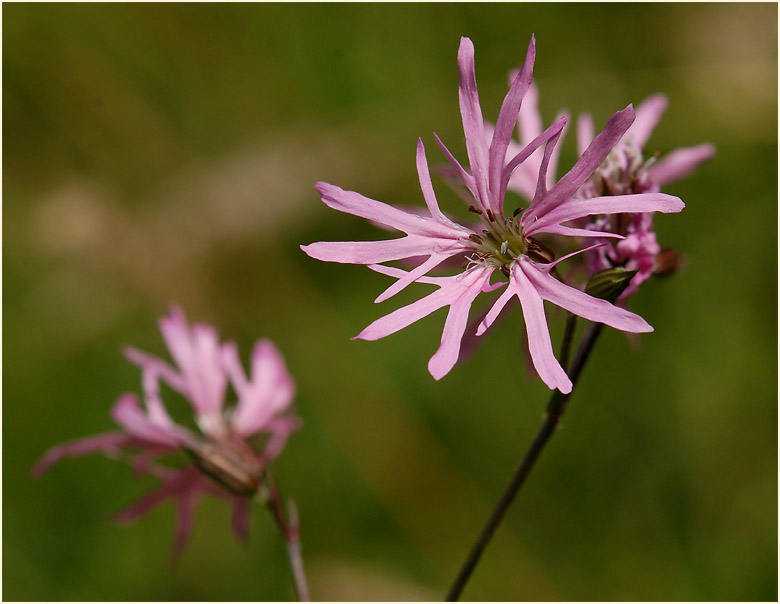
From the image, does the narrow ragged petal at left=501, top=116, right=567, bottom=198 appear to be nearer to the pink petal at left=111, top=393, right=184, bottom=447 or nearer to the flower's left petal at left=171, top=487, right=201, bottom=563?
the pink petal at left=111, top=393, right=184, bottom=447

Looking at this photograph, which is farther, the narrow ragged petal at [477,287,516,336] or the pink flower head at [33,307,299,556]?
the pink flower head at [33,307,299,556]

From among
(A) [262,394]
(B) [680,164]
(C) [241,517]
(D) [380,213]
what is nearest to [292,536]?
(C) [241,517]

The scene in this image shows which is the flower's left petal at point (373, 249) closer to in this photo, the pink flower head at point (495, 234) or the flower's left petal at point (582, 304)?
the pink flower head at point (495, 234)

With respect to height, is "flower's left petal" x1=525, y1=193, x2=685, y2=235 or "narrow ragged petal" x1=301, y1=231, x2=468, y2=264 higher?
"narrow ragged petal" x1=301, y1=231, x2=468, y2=264

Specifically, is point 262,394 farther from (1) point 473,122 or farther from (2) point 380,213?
(1) point 473,122

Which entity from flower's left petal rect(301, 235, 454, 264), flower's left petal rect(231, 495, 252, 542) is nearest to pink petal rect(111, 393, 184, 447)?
flower's left petal rect(231, 495, 252, 542)

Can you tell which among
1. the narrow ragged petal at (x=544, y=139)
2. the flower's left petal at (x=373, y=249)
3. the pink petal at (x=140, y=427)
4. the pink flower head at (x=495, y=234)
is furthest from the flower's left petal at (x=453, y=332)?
the pink petal at (x=140, y=427)

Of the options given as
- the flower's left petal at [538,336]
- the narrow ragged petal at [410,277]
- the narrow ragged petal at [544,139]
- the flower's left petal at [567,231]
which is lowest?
the flower's left petal at [538,336]
